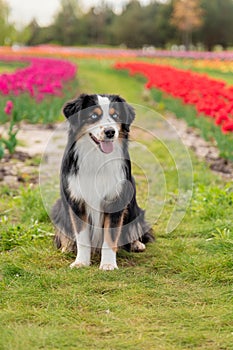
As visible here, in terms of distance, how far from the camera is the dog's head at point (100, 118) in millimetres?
3562

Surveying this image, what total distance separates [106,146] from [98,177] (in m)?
0.25

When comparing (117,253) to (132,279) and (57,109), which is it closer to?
(132,279)

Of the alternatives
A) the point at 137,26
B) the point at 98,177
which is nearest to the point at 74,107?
the point at 98,177

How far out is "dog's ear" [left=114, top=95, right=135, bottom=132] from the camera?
3.68 m

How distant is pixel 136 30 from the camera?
57.3m

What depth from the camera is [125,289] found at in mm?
3582

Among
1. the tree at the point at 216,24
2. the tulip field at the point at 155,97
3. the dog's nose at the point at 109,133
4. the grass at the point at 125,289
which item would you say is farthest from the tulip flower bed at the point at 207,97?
the tree at the point at 216,24

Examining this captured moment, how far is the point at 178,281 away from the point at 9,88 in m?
6.08

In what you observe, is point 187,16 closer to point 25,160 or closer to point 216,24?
point 216,24

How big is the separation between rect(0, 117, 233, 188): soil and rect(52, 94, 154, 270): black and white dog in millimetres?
2398

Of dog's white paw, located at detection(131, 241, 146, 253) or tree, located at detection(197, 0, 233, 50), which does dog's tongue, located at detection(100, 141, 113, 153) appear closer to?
dog's white paw, located at detection(131, 241, 146, 253)

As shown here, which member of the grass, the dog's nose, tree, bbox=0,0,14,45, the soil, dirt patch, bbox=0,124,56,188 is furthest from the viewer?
tree, bbox=0,0,14,45

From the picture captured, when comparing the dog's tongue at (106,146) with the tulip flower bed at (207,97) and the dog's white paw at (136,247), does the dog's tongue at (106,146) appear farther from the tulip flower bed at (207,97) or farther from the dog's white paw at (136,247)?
the tulip flower bed at (207,97)

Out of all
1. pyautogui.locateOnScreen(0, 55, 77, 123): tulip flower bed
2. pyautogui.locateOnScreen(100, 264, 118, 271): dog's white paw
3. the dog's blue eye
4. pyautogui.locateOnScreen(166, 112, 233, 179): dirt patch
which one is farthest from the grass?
pyautogui.locateOnScreen(0, 55, 77, 123): tulip flower bed
